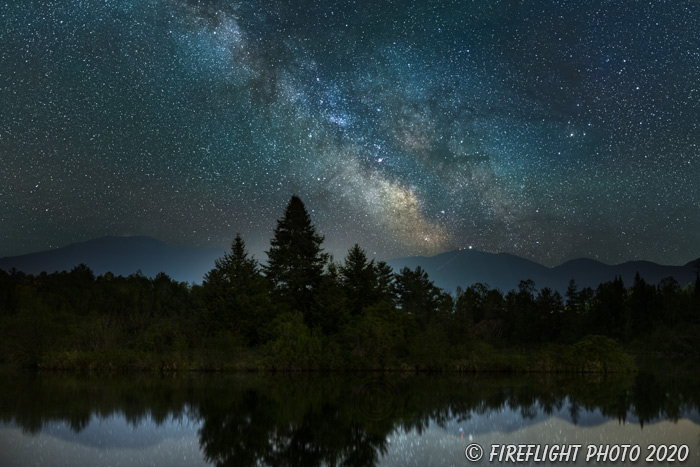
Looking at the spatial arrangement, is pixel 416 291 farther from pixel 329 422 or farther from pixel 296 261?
pixel 329 422

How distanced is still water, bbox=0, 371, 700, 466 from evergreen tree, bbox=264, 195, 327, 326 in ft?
95.0

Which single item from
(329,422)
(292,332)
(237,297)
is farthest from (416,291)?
(329,422)

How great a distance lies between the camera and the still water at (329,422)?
14523 mm

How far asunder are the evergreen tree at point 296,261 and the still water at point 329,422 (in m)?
29.0

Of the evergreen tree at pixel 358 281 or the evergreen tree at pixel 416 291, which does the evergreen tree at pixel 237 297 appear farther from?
the evergreen tree at pixel 416 291

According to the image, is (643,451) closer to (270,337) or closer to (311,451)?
(311,451)

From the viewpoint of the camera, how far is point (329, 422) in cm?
1897

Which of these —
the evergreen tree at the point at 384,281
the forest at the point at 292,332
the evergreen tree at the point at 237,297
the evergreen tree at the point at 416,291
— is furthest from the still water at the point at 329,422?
the evergreen tree at the point at 416,291

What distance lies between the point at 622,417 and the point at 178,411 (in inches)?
599

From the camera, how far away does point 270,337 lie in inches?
1873

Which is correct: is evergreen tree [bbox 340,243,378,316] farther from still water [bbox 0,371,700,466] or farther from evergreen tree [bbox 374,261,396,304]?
still water [bbox 0,371,700,466]

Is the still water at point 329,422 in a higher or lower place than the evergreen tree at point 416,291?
lower

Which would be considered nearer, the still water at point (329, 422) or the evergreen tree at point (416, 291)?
the still water at point (329, 422)

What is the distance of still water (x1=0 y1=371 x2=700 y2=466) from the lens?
572 inches
